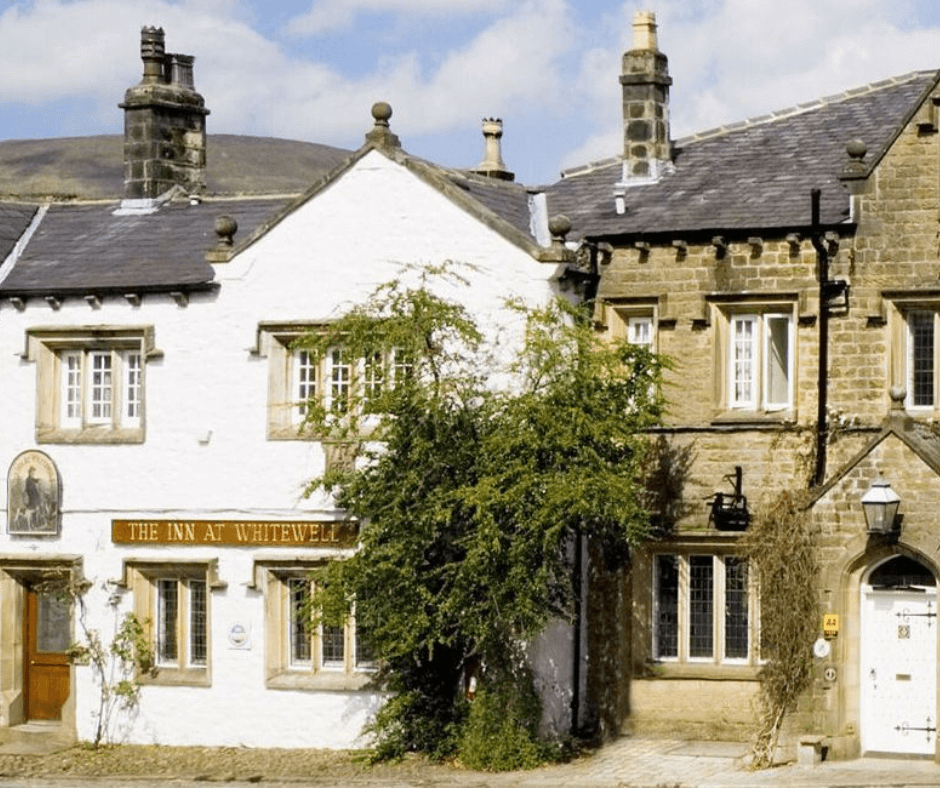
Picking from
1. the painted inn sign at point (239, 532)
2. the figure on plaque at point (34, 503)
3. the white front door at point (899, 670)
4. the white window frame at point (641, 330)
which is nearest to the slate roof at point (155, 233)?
the white window frame at point (641, 330)

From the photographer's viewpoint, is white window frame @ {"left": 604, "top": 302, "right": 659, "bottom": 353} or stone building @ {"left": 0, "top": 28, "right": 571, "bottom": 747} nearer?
white window frame @ {"left": 604, "top": 302, "right": 659, "bottom": 353}

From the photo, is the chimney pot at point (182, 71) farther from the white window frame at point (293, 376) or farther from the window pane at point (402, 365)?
the window pane at point (402, 365)

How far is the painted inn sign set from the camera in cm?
Answer: 3062

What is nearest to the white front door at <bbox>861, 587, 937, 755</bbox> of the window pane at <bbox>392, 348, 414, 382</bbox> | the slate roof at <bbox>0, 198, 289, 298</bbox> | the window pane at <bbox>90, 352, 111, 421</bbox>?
the window pane at <bbox>392, 348, 414, 382</bbox>

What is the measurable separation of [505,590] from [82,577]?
722 cm

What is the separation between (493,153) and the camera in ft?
129

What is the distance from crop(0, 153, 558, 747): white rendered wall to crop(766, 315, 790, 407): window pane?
9.70 feet

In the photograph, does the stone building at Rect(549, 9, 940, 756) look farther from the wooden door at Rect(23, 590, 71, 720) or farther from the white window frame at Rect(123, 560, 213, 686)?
the wooden door at Rect(23, 590, 71, 720)

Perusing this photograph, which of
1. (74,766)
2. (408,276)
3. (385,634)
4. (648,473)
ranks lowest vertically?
(74,766)

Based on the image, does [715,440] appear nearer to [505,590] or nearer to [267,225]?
[505,590]

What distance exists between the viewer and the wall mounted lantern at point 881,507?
2703 cm

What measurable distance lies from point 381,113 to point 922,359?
7753mm

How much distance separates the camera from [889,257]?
29.0 metres

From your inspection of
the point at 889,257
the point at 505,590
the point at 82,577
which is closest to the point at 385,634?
the point at 505,590
